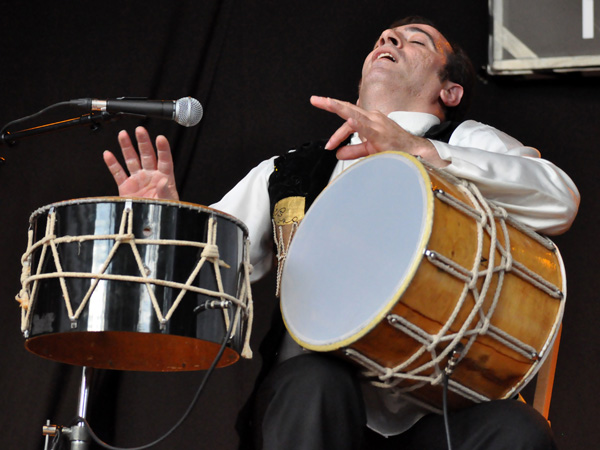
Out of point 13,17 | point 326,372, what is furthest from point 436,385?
point 13,17

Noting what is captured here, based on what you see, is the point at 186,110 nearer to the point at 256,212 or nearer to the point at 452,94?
the point at 256,212

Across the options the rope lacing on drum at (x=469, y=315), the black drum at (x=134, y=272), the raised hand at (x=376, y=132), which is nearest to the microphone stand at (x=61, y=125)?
the black drum at (x=134, y=272)

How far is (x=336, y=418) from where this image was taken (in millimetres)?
1575

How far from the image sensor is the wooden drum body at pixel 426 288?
152 centimetres

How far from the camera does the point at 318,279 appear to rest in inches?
67.7

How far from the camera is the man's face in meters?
2.38

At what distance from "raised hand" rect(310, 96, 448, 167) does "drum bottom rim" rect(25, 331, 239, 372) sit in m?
0.55

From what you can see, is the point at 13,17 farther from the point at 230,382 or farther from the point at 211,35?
the point at 230,382

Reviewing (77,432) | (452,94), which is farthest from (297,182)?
(77,432)

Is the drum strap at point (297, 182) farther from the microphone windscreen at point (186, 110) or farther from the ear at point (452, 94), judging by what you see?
the microphone windscreen at point (186, 110)

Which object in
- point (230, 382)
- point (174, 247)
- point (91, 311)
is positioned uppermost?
point (174, 247)

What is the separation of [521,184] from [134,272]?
0.85 m

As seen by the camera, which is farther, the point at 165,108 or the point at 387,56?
the point at 387,56

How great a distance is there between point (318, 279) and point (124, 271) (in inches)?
16.6
